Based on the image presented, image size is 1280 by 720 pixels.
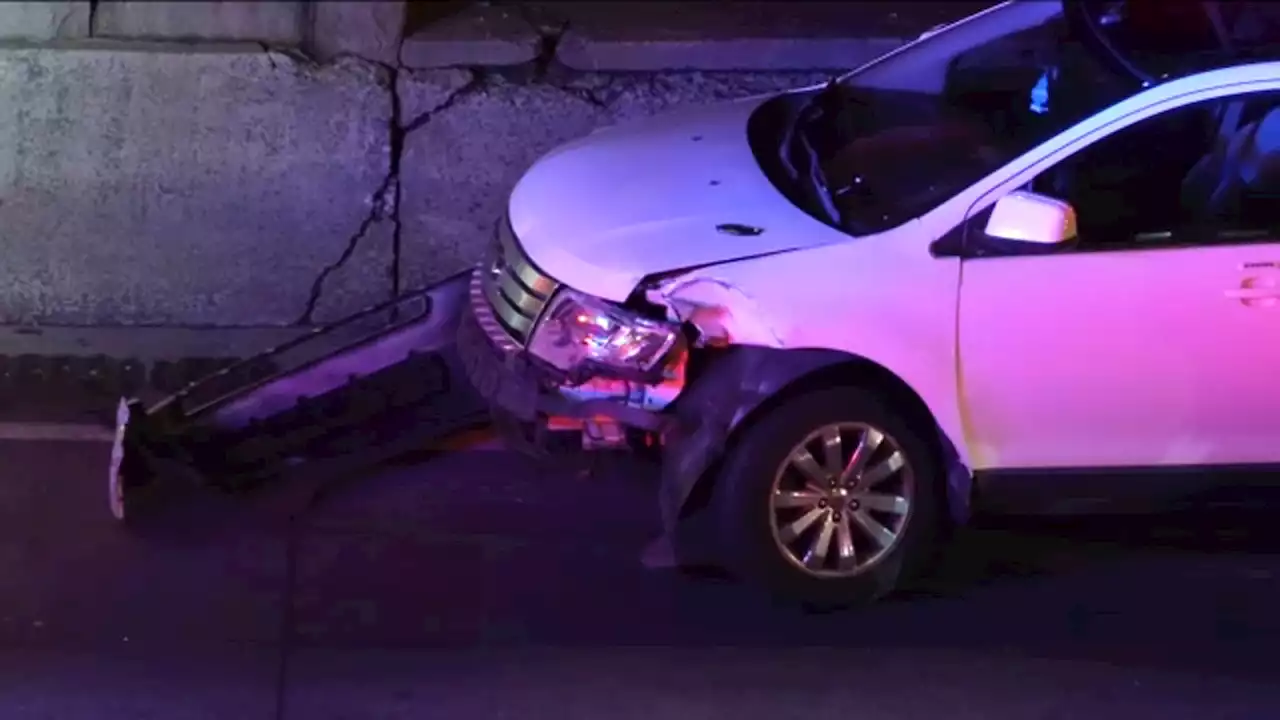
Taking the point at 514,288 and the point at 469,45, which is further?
the point at 469,45

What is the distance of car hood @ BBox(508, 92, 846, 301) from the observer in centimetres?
543

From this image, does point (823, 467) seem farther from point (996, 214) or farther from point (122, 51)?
point (122, 51)

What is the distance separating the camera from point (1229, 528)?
6.32 metres

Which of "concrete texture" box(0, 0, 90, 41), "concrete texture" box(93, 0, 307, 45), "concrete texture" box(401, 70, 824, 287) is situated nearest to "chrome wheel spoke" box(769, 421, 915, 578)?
"concrete texture" box(401, 70, 824, 287)

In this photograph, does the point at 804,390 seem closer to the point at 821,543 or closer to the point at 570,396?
the point at 821,543

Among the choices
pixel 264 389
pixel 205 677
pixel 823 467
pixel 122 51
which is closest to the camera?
pixel 205 677

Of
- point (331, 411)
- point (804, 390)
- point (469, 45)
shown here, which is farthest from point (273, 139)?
point (804, 390)

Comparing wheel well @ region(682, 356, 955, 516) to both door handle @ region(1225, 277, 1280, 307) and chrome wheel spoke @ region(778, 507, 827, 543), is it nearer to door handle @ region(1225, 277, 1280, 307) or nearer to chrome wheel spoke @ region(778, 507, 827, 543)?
chrome wheel spoke @ region(778, 507, 827, 543)

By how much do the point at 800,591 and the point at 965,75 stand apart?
200cm

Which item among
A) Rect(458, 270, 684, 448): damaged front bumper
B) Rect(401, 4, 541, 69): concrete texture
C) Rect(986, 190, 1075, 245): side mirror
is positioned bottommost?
Rect(458, 270, 684, 448): damaged front bumper

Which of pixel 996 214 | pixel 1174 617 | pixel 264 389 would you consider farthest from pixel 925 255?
pixel 264 389

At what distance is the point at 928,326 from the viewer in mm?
5391

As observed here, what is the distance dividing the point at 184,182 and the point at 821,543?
12.0 feet

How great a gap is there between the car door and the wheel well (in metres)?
0.12
